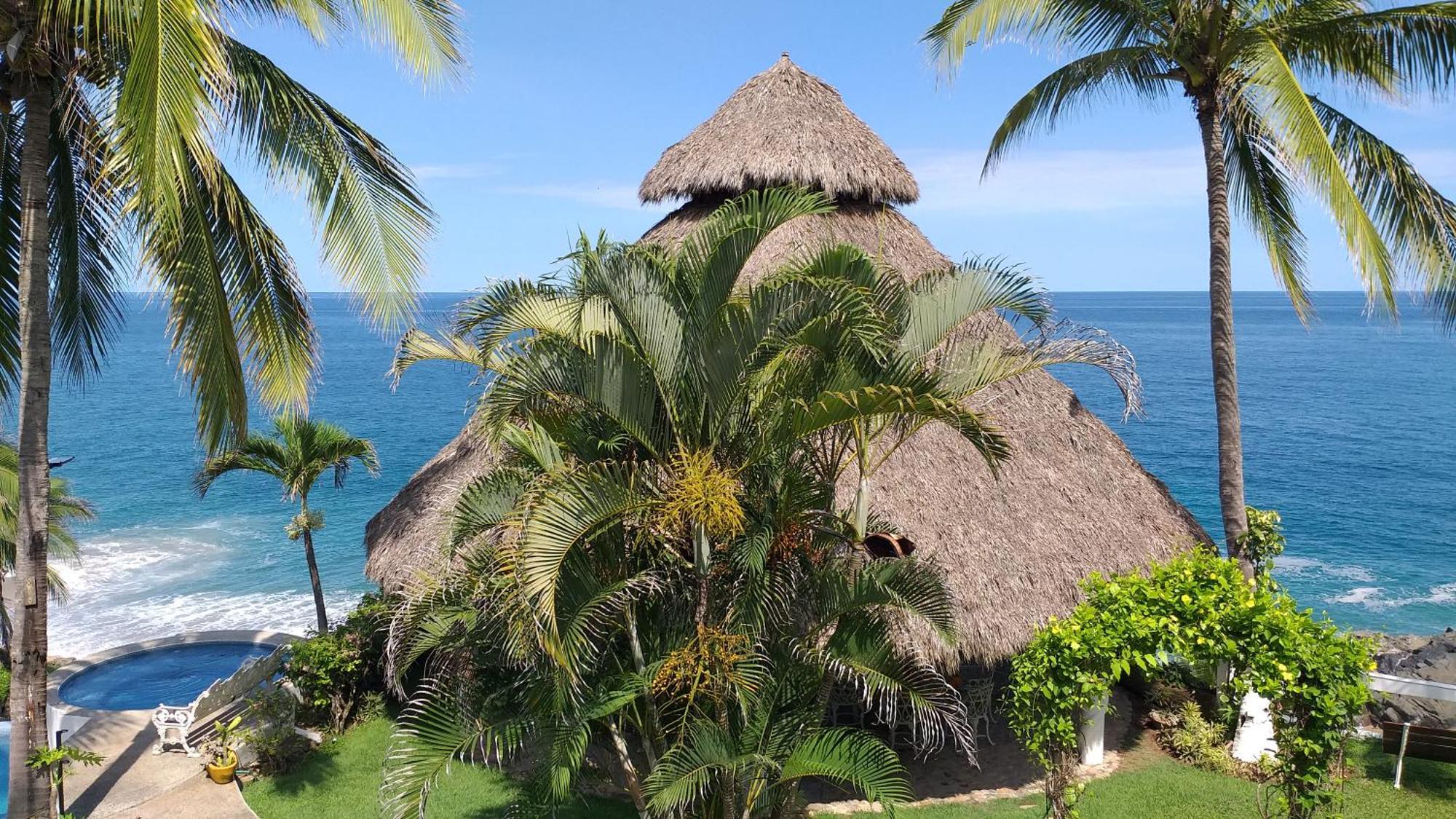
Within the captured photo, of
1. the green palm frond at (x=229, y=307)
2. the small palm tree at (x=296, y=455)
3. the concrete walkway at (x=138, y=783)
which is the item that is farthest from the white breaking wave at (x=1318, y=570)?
the green palm frond at (x=229, y=307)

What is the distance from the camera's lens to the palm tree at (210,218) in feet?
21.1

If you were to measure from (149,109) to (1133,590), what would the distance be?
21.4 ft

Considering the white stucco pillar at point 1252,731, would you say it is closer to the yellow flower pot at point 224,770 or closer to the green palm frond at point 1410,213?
the green palm frond at point 1410,213

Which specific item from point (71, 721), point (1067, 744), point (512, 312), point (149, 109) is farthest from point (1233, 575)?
point (71, 721)

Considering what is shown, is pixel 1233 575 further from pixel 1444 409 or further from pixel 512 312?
pixel 1444 409

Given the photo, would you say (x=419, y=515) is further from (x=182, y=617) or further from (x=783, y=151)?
(x=182, y=617)

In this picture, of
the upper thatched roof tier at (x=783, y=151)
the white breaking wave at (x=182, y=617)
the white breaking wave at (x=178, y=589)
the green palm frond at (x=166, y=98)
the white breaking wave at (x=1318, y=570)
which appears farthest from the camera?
the white breaking wave at (x=1318, y=570)

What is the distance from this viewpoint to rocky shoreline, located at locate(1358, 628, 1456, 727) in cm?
1050

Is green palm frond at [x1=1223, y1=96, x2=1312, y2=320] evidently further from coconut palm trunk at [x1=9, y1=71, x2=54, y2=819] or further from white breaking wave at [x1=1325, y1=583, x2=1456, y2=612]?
white breaking wave at [x1=1325, y1=583, x2=1456, y2=612]

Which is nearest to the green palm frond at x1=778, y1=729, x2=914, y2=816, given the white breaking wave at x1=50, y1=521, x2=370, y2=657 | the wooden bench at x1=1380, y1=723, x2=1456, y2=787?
the wooden bench at x1=1380, y1=723, x2=1456, y2=787

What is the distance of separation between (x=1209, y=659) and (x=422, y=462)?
40881mm

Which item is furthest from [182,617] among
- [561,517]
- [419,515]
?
[561,517]

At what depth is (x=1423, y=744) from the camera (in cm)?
936

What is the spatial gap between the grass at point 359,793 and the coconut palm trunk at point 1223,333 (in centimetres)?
678
